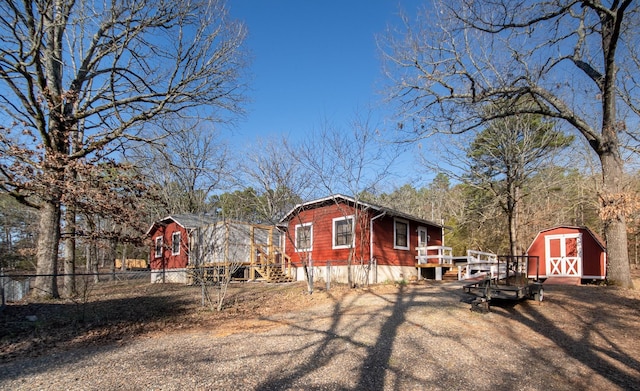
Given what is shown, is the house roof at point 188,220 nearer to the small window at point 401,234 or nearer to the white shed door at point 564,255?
the small window at point 401,234

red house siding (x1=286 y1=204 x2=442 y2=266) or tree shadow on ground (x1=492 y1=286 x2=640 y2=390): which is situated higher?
red house siding (x1=286 y1=204 x2=442 y2=266)

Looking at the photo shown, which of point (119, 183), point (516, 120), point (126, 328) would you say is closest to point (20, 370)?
point (126, 328)

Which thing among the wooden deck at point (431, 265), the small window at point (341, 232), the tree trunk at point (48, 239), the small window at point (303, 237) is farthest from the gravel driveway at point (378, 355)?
the small window at point (303, 237)

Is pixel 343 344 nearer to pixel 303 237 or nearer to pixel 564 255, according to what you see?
pixel 303 237

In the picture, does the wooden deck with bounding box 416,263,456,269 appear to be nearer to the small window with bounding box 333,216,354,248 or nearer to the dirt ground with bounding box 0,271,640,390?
the small window with bounding box 333,216,354,248

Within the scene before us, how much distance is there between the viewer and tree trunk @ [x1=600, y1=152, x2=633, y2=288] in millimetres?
11242

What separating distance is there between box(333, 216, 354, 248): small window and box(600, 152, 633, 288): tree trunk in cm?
891

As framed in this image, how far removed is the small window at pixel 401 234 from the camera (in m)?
17.5

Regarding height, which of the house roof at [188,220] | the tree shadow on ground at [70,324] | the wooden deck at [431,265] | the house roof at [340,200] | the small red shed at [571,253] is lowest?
the tree shadow on ground at [70,324]

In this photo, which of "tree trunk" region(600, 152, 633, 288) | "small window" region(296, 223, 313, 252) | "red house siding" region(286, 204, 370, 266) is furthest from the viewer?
"small window" region(296, 223, 313, 252)

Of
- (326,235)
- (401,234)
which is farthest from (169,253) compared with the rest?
(401,234)

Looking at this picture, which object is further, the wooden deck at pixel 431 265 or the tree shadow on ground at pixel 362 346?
the wooden deck at pixel 431 265

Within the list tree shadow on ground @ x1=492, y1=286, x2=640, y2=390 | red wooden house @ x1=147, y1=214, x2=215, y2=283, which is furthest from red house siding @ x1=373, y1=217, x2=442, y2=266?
red wooden house @ x1=147, y1=214, x2=215, y2=283

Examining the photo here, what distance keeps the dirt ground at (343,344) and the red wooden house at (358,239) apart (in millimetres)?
4927
